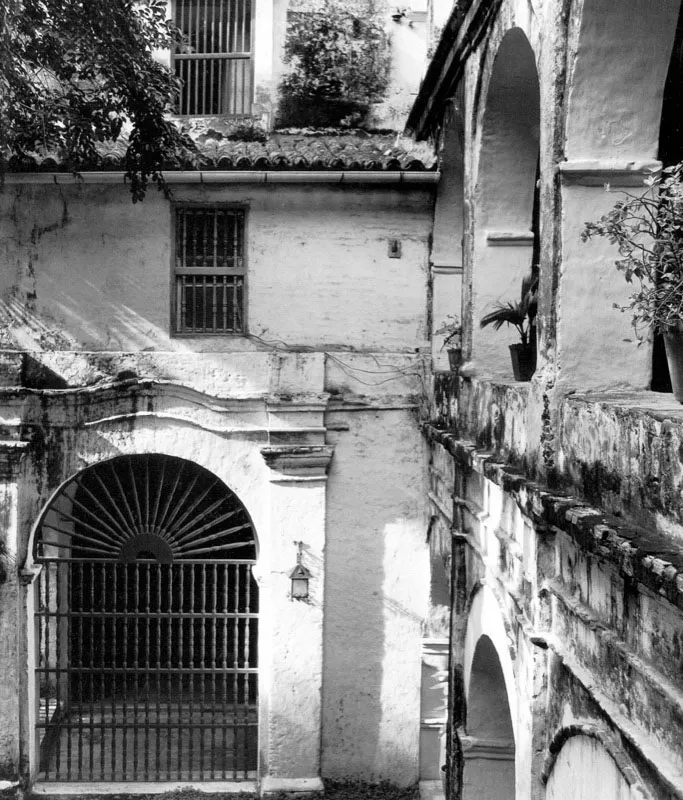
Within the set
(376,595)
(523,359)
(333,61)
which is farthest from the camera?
(333,61)

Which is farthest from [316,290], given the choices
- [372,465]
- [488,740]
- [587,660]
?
[587,660]

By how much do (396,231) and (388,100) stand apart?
4.59 ft

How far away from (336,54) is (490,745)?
689cm

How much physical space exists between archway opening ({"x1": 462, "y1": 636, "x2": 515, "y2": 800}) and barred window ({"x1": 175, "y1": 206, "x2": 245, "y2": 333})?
4.63 m

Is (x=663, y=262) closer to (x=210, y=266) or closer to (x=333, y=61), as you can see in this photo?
(x=210, y=266)

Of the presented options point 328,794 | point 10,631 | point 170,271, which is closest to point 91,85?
point 170,271

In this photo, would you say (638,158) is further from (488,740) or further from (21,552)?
(21,552)

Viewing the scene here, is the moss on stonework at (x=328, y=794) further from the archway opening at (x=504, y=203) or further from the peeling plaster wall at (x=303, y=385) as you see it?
the archway opening at (x=504, y=203)

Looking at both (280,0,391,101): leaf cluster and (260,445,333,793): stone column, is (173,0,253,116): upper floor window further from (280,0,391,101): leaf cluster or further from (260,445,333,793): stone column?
(260,445,333,793): stone column

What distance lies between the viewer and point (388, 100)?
1076cm

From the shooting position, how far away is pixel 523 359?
6422 mm

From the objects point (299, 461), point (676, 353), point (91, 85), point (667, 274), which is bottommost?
point (299, 461)

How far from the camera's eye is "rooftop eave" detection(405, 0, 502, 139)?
22.4ft

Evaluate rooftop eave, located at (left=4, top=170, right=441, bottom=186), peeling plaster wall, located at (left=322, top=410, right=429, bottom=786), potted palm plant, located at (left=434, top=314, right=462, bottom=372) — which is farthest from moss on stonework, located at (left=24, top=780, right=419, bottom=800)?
rooftop eave, located at (left=4, top=170, right=441, bottom=186)
